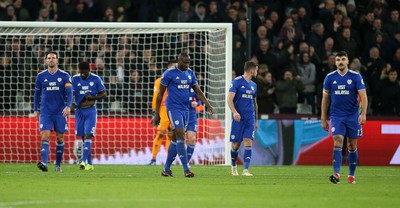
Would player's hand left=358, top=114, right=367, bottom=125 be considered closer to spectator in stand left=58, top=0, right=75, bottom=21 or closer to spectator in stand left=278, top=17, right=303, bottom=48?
spectator in stand left=278, top=17, right=303, bottom=48

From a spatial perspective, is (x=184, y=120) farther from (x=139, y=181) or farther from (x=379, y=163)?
(x=379, y=163)

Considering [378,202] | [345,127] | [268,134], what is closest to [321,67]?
[268,134]

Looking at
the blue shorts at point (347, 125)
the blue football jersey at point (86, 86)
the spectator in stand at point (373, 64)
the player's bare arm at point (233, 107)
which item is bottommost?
the blue shorts at point (347, 125)

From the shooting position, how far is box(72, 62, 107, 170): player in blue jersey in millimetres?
20609

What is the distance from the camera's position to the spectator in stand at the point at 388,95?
25391 millimetres

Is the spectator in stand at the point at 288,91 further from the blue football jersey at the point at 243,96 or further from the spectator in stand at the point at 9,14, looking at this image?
the spectator in stand at the point at 9,14

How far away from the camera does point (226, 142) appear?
74.3ft

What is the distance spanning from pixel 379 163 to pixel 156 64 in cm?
592

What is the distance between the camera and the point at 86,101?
2084cm

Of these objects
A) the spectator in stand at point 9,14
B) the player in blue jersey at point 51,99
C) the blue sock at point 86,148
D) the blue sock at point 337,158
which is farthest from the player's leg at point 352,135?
the spectator in stand at point 9,14

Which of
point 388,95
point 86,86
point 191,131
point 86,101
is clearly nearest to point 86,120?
point 86,101

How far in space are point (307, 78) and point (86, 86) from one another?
6.95 m

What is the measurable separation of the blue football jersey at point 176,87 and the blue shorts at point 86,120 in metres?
3.46

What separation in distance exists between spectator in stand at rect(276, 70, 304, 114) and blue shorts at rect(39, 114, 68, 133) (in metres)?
7.23
